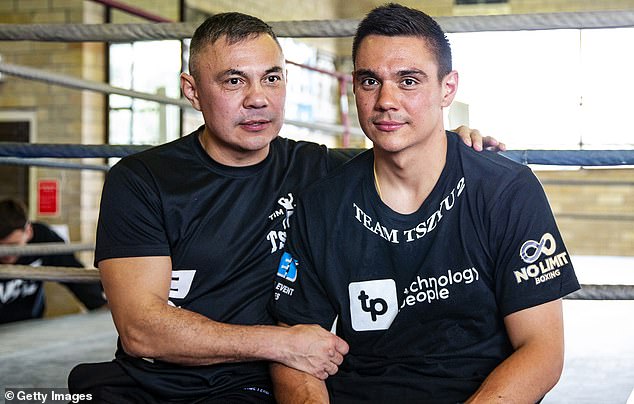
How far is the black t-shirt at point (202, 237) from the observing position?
1619 millimetres

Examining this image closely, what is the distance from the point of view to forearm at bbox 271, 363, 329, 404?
1.50 metres

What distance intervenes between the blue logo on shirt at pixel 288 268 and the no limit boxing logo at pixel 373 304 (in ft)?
0.37

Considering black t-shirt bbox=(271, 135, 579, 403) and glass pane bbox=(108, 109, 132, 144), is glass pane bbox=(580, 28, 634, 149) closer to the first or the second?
glass pane bbox=(108, 109, 132, 144)

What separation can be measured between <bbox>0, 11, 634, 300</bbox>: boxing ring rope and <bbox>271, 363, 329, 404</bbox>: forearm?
59 cm

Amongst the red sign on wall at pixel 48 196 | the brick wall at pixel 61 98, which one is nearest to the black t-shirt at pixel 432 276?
the brick wall at pixel 61 98

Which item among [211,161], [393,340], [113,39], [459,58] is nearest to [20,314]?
[113,39]

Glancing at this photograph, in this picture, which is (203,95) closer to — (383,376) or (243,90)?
(243,90)

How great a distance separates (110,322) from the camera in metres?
3.81

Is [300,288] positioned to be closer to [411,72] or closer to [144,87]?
[411,72]

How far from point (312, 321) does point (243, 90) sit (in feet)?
1.53

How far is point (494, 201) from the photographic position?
148 centimetres

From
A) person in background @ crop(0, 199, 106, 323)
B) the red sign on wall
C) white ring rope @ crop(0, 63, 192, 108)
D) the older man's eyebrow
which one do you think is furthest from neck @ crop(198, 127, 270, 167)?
the red sign on wall

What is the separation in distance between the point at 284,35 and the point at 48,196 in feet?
17.0

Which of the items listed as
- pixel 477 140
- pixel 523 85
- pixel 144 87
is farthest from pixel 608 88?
pixel 477 140
